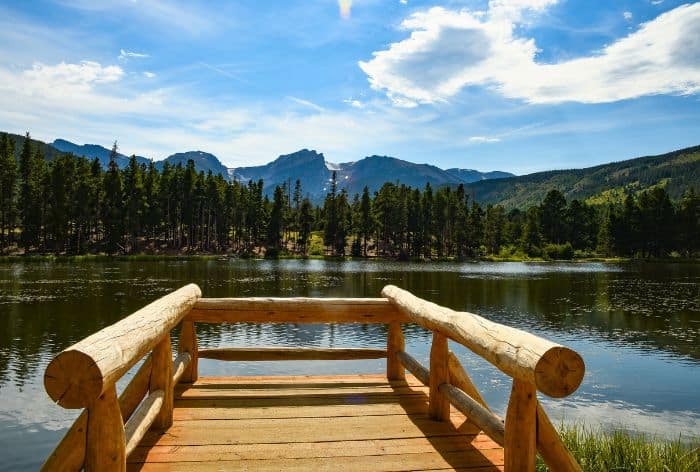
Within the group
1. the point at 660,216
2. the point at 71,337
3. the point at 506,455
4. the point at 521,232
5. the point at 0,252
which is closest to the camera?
the point at 506,455

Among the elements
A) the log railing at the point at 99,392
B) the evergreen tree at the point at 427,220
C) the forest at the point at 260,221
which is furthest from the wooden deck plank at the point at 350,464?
the evergreen tree at the point at 427,220

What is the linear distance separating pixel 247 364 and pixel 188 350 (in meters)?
10.6

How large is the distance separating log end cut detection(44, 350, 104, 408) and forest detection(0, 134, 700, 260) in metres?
84.1

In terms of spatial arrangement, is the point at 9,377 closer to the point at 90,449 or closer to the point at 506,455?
the point at 90,449

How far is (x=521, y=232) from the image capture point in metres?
129

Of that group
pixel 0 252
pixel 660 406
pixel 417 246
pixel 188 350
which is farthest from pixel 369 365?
pixel 417 246

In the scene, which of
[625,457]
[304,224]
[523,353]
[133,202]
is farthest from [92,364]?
[304,224]

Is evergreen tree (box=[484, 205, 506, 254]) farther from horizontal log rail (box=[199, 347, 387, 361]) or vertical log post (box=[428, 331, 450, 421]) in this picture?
vertical log post (box=[428, 331, 450, 421])

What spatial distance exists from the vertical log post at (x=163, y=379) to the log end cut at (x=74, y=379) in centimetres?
237

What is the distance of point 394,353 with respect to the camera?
782cm

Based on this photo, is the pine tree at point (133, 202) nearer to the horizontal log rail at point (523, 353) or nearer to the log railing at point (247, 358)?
the log railing at point (247, 358)

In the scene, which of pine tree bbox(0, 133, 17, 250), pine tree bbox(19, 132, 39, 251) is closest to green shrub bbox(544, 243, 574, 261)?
pine tree bbox(19, 132, 39, 251)

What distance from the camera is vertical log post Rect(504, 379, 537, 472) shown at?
364cm

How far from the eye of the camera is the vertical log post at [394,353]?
7.75 metres
